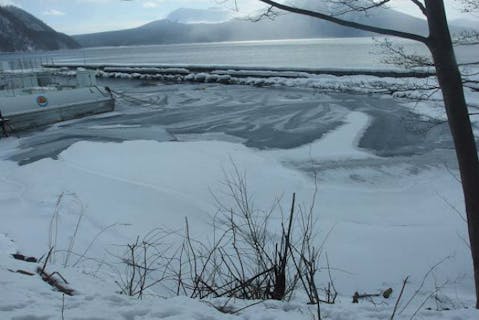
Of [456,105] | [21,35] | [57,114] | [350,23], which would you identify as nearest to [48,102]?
[57,114]

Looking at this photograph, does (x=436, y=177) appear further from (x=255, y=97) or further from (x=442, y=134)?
(x=255, y=97)

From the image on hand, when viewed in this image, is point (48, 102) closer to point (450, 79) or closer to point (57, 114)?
point (57, 114)

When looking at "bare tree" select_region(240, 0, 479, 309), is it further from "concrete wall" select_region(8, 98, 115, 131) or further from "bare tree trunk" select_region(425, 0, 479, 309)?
"concrete wall" select_region(8, 98, 115, 131)

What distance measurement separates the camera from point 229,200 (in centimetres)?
827

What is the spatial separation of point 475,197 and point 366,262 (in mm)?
2303

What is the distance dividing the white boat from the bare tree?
15.1 metres

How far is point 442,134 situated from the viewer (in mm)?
12641

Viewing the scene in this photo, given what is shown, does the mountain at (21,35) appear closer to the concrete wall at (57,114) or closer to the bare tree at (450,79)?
the concrete wall at (57,114)

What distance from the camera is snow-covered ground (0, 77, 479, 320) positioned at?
333 centimetres

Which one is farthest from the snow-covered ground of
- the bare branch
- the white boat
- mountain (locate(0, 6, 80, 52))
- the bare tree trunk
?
mountain (locate(0, 6, 80, 52))

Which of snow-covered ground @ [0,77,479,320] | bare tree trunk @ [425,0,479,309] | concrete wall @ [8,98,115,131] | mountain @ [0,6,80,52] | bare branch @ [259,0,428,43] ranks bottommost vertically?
snow-covered ground @ [0,77,479,320]

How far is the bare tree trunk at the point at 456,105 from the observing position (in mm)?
4027

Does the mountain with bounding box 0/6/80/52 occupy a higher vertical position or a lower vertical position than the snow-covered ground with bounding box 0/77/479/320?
higher

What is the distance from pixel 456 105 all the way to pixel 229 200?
15.8ft
